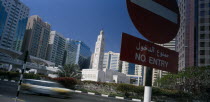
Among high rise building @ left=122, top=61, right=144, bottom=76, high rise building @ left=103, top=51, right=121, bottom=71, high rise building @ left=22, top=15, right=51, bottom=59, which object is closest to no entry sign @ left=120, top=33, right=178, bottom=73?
high rise building @ left=22, top=15, right=51, bottom=59

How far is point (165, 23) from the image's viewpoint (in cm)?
175

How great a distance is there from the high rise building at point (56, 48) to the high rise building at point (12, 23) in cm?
2522

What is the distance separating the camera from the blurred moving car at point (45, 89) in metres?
11.7

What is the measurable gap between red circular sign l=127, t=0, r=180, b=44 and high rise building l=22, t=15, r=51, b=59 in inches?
4227

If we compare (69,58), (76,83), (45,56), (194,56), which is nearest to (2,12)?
(45,56)

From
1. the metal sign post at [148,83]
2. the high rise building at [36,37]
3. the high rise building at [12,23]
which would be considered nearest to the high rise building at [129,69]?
the high rise building at [36,37]

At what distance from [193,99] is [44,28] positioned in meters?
105

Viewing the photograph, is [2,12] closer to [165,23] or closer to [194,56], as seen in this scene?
[194,56]

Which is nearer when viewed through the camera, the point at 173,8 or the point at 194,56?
the point at 173,8

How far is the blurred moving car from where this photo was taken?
11719 mm

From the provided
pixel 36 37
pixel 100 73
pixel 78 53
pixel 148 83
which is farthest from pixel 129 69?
pixel 148 83

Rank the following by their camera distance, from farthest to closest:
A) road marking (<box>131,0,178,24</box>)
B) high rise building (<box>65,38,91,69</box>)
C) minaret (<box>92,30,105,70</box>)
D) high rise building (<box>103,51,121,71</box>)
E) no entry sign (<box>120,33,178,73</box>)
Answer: high rise building (<box>65,38,91,69</box>) → high rise building (<box>103,51,121,71</box>) → minaret (<box>92,30,105,70</box>) → road marking (<box>131,0,178,24</box>) → no entry sign (<box>120,33,178,73</box>)

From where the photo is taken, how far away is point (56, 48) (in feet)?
404

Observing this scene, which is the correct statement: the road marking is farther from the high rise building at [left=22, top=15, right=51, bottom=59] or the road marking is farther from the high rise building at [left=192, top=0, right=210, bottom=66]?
the high rise building at [left=22, top=15, right=51, bottom=59]
